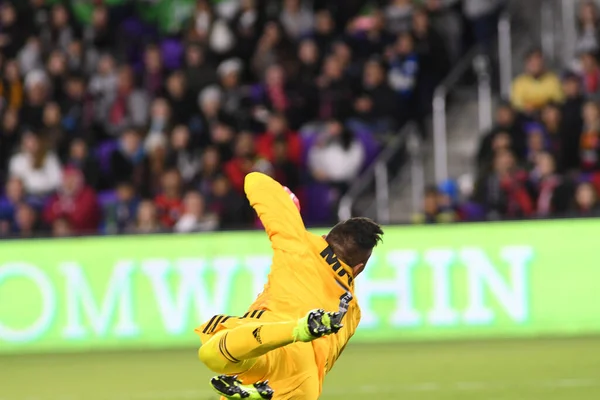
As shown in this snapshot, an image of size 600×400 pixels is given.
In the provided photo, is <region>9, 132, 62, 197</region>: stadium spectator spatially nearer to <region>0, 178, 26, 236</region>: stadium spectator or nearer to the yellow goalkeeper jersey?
<region>0, 178, 26, 236</region>: stadium spectator

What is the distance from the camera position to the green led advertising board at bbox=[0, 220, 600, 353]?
1448 cm

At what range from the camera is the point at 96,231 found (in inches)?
645

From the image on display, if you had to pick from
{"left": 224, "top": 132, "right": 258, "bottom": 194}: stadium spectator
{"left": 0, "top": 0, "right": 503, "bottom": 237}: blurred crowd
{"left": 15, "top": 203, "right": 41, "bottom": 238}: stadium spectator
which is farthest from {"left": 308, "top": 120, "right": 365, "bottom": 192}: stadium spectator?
{"left": 15, "top": 203, "right": 41, "bottom": 238}: stadium spectator

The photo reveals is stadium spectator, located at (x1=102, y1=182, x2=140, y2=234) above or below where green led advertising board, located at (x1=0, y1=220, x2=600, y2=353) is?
above

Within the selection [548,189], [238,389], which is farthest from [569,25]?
[238,389]

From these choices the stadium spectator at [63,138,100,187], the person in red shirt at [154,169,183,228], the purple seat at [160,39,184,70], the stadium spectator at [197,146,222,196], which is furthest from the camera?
the purple seat at [160,39,184,70]

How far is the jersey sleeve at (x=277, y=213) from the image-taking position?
7180mm

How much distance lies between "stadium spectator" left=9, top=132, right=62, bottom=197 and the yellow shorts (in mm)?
10673

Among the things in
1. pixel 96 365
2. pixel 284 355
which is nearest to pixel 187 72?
pixel 96 365

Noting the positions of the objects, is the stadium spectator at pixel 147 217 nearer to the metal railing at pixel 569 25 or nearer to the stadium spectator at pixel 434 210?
the stadium spectator at pixel 434 210

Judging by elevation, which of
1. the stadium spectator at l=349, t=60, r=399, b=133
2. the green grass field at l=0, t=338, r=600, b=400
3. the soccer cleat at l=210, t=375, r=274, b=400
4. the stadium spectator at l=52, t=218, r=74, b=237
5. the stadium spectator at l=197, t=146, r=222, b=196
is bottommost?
the green grass field at l=0, t=338, r=600, b=400

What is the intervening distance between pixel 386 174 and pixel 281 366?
10.4 metres

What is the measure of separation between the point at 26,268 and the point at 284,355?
27.0 ft

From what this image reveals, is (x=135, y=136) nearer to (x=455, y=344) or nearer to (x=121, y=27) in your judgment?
(x=121, y=27)
